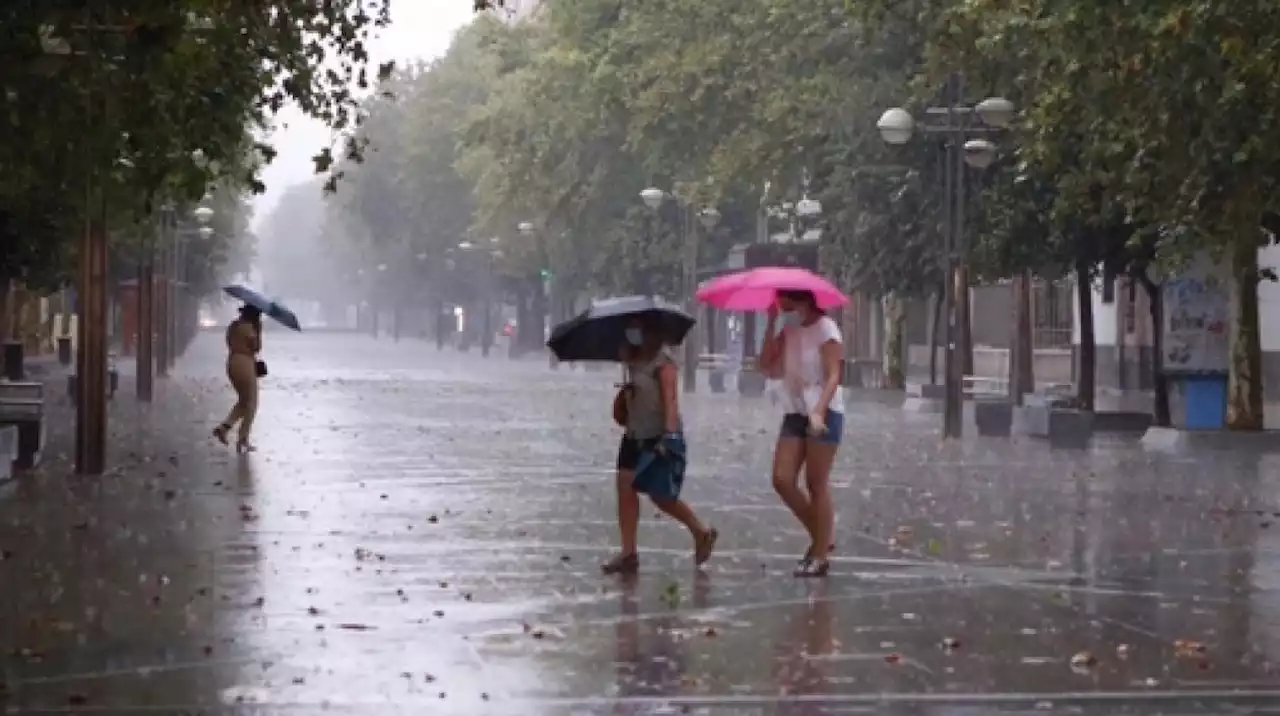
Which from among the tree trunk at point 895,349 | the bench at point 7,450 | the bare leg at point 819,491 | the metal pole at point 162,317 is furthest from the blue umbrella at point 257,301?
the metal pole at point 162,317

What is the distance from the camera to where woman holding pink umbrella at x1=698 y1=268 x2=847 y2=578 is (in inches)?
545

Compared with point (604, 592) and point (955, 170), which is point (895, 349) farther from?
point (604, 592)

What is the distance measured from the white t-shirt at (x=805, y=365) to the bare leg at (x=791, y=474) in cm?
22

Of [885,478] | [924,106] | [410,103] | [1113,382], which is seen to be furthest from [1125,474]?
[410,103]

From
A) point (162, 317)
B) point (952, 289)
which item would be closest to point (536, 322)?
point (162, 317)

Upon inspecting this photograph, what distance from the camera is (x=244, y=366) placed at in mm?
26500

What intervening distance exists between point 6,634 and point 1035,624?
199 inches

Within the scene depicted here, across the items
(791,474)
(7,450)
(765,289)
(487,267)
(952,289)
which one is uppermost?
(487,267)

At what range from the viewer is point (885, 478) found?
76.3 ft

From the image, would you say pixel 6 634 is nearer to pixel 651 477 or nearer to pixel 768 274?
pixel 651 477

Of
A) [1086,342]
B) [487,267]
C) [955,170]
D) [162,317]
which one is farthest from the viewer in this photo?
[487,267]

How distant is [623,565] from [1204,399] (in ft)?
60.6

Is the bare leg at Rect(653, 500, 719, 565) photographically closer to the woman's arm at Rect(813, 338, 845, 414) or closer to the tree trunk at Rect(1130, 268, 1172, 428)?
the woman's arm at Rect(813, 338, 845, 414)

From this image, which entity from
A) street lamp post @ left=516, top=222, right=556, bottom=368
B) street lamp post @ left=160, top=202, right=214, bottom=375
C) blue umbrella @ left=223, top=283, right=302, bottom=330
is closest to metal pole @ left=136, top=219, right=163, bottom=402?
street lamp post @ left=160, top=202, right=214, bottom=375
